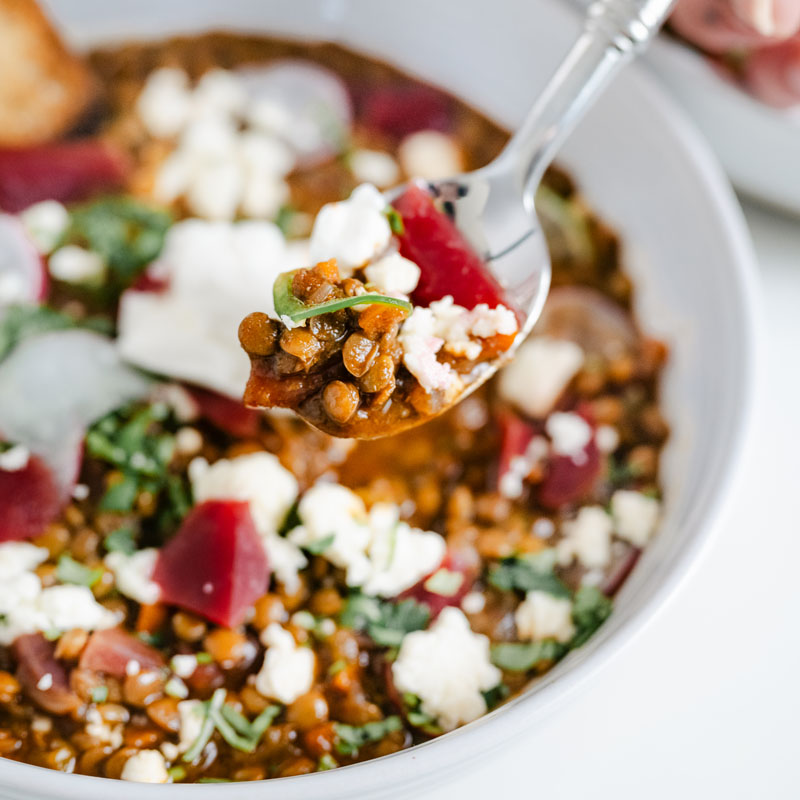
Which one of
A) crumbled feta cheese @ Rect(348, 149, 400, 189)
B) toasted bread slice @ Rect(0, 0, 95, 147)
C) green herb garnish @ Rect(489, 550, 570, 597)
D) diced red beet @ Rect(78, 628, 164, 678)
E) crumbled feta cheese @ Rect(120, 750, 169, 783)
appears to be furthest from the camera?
crumbled feta cheese @ Rect(348, 149, 400, 189)

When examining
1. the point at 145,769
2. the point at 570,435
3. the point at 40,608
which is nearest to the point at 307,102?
the point at 570,435

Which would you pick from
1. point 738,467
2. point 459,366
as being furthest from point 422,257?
point 738,467

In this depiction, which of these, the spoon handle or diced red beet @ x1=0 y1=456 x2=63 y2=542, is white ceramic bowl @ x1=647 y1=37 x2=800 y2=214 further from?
diced red beet @ x1=0 y1=456 x2=63 y2=542

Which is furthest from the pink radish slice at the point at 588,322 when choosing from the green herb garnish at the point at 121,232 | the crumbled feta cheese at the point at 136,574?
the crumbled feta cheese at the point at 136,574

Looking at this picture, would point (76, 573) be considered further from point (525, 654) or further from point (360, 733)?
point (525, 654)

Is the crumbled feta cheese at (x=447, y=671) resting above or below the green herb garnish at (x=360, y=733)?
above

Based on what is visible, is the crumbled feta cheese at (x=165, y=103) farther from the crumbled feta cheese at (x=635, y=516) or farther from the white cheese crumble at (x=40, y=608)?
the crumbled feta cheese at (x=635, y=516)

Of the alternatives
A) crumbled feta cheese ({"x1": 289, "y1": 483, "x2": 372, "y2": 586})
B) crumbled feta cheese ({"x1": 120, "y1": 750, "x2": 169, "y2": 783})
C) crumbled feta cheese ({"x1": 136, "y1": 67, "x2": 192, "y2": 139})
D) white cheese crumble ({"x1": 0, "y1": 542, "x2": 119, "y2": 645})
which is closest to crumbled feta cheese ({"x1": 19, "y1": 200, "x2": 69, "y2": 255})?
crumbled feta cheese ({"x1": 136, "y1": 67, "x2": 192, "y2": 139})
